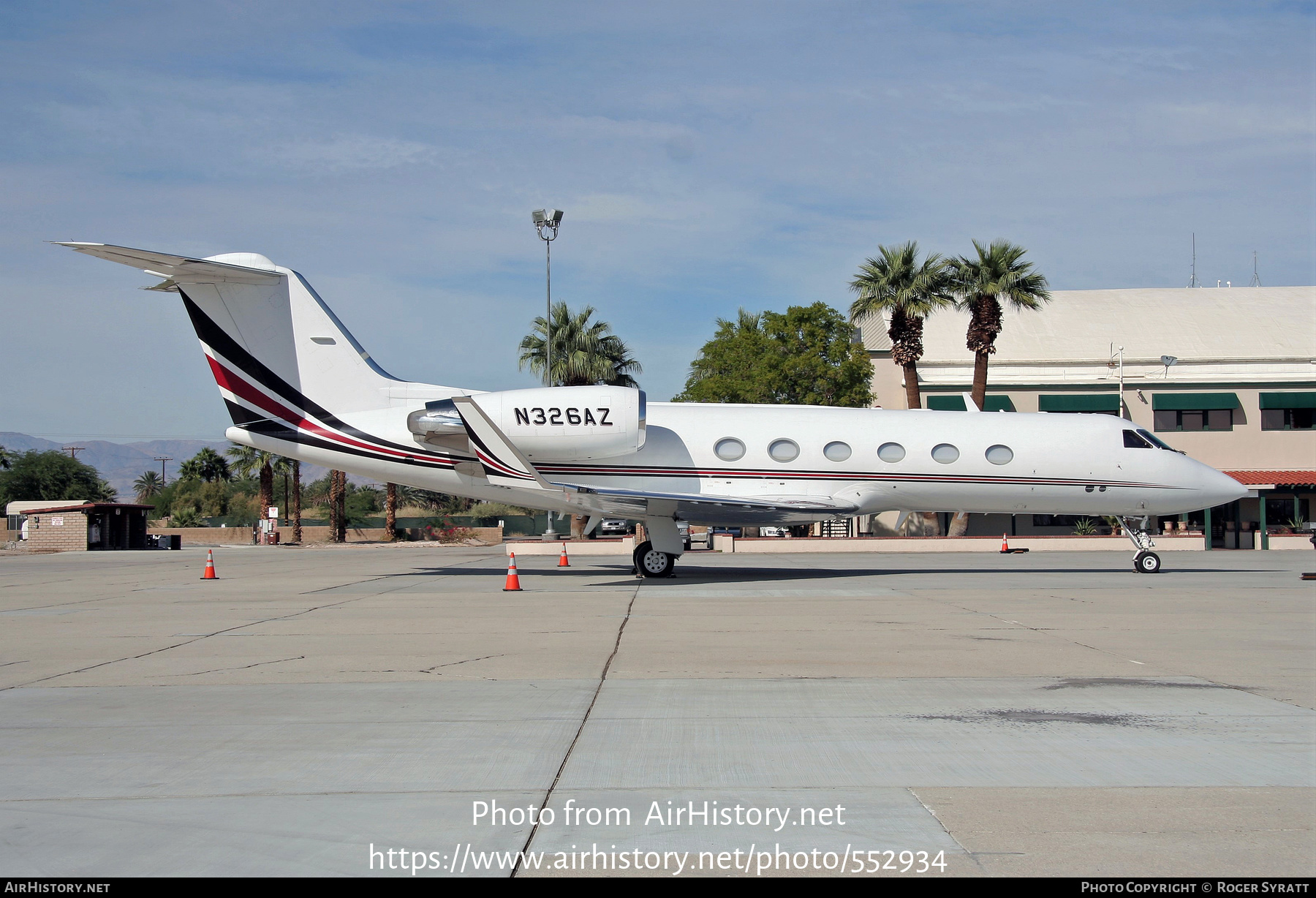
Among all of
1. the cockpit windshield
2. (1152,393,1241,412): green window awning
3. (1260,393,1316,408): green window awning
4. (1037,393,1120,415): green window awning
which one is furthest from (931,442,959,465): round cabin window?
(1260,393,1316,408): green window awning

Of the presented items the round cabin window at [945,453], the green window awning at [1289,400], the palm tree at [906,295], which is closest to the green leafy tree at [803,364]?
the palm tree at [906,295]

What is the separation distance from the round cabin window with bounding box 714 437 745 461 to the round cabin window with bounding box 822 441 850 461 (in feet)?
5.37

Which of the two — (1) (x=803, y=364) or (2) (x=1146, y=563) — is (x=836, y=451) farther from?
(1) (x=803, y=364)

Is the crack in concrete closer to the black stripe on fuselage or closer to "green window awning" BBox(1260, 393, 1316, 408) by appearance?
the black stripe on fuselage

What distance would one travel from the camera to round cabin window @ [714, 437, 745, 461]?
19.7 metres

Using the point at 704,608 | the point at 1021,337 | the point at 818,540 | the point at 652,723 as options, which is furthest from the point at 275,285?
the point at 1021,337

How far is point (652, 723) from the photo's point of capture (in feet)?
22.0

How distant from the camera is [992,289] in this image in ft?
132

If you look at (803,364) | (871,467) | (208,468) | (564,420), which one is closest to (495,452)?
(564,420)

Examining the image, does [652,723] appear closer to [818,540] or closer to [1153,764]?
[1153,764]

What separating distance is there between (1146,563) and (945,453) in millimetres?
5211

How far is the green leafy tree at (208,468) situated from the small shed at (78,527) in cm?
3855

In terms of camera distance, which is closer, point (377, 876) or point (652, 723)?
point (377, 876)

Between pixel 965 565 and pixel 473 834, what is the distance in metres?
22.2
